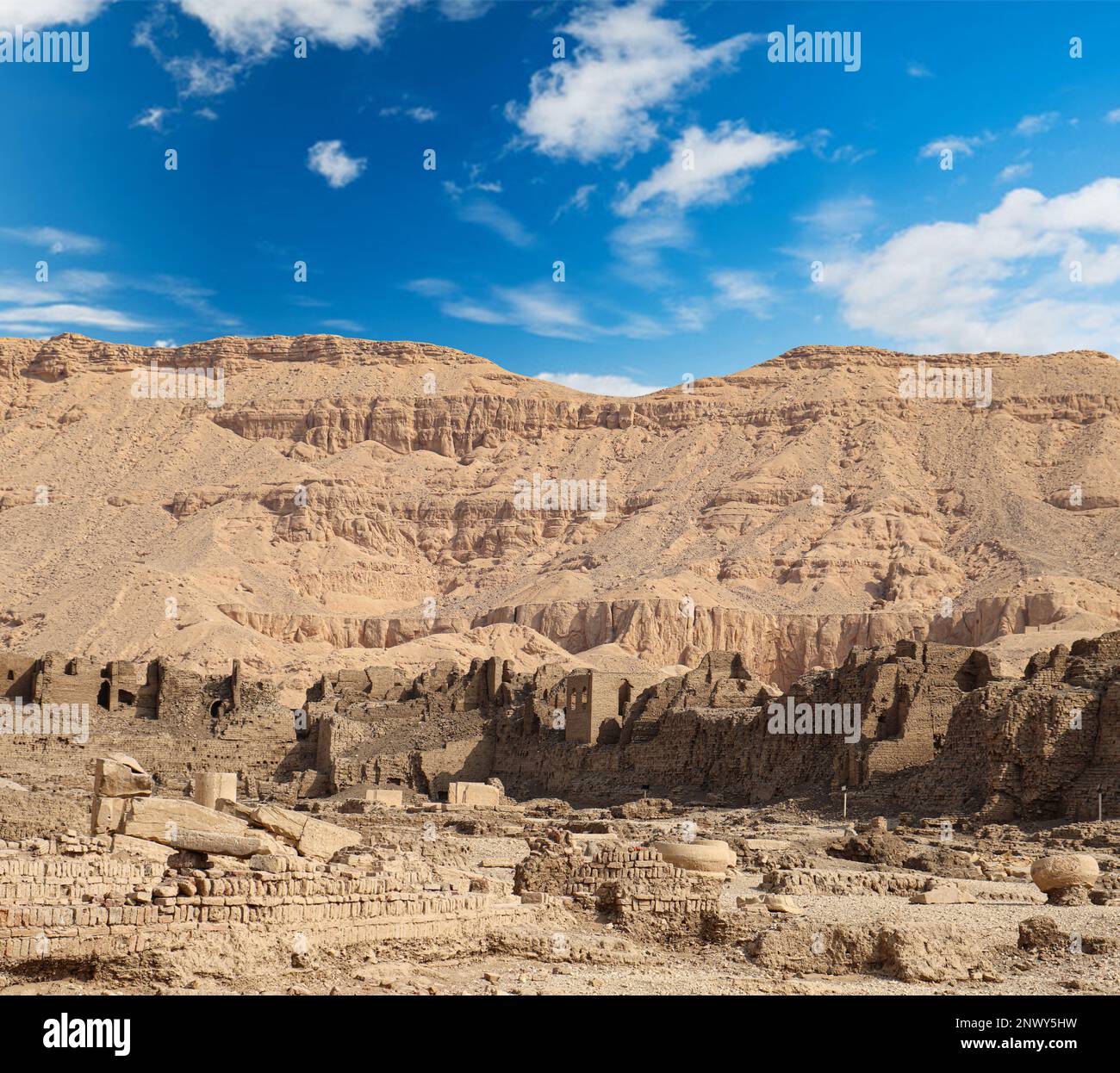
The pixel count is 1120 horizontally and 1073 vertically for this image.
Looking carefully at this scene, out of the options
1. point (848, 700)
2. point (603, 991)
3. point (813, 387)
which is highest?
point (813, 387)

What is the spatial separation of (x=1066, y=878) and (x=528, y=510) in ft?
379

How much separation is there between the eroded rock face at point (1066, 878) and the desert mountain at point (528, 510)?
176ft

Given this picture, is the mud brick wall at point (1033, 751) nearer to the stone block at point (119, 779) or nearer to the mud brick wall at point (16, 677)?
the stone block at point (119, 779)

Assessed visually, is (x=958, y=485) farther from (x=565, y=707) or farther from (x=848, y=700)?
(x=848, y=700)

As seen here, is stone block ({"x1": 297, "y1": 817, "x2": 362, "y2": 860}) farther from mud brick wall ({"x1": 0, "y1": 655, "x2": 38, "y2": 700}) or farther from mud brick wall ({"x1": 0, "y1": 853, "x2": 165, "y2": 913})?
mud brick wall ({"x1": 0, "y1": 655, "x2": 38, "y2": 700})

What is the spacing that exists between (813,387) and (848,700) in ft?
354

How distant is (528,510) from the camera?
443 feet

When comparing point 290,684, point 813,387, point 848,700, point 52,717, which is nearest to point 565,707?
point 848,700

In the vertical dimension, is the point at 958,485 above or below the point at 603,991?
above

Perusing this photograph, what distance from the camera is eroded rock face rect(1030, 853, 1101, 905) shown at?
19.7 m

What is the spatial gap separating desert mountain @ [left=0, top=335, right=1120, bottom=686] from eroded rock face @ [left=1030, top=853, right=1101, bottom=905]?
53500 mm

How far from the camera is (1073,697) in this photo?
30.1 metres

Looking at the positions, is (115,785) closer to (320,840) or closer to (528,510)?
(320,840)

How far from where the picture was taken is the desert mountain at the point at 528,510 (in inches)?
3819
